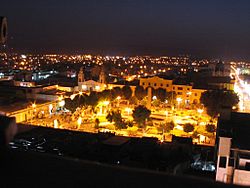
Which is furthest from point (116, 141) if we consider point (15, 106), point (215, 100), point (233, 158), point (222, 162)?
point (215, 100)

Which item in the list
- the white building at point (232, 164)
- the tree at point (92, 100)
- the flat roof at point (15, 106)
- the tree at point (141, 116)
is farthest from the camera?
the tree at point (92, 100)

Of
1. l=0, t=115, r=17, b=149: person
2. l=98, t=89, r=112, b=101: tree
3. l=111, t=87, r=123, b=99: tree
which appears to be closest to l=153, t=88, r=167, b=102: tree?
l=111, t=87, r=123, b=99: tree

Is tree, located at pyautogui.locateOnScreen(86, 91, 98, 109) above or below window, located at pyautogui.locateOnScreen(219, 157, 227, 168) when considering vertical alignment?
above

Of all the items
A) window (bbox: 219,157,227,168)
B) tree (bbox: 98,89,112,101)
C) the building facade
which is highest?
the building facade

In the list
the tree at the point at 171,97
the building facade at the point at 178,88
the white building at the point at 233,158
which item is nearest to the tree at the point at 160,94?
the tree at the point at 171,97

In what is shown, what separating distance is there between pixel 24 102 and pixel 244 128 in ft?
26.8

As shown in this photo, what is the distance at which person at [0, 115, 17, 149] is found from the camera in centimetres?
69

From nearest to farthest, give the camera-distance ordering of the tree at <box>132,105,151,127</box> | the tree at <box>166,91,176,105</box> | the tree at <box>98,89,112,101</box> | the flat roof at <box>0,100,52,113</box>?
1. the tree at <box>132,105,151,127</box>
2. the flat roof at <box>0,100,52,113</box>
3. the tree at <box>98,89,112,101</box>
4. the tree at <box>166,91,176,105</box>

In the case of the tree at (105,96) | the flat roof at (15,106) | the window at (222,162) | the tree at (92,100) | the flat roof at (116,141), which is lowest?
the flat roof at (116,141)

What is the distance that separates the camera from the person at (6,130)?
2.28 ft

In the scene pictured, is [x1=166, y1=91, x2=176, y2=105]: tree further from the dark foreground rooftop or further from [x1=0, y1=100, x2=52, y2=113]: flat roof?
the dark foreground rooftop

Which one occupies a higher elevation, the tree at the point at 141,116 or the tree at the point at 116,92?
the tree at the point at 116,92

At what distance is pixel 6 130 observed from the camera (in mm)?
704

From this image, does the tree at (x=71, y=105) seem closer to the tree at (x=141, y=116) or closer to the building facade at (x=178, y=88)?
the tree at (x=141, y=116)
